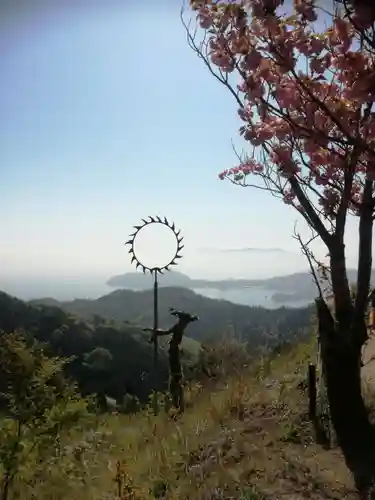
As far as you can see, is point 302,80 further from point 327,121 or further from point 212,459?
point 212,459

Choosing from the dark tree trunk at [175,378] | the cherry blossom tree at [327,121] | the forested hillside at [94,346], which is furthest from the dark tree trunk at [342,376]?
the forested hillside at [94,346]

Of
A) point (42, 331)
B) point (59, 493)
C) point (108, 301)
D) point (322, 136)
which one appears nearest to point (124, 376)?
point (42, 331)

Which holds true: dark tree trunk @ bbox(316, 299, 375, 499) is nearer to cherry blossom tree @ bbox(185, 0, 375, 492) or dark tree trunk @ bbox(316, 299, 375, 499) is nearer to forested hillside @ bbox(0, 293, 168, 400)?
cherry blossom tree @ bbox(185, 0, 375, 492)

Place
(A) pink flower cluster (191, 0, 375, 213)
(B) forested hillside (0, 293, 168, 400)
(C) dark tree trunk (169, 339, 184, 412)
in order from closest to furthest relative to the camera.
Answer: (A) pink flower cluster (191, 0, 375, 213)
(C) dark tree trunk (169, 339, 184, 412)
(B) forested hillside (0, 293, 168, 400)

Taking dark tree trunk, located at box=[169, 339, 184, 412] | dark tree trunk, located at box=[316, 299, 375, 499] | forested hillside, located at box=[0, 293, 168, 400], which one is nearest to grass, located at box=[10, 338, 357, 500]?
dark tree trunk, located at box=[316, 299, 375, 499]

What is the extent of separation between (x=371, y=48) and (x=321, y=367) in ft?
9.28

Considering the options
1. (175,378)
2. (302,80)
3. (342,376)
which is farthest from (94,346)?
(302,80)

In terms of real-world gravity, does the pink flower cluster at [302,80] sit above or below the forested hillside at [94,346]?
above

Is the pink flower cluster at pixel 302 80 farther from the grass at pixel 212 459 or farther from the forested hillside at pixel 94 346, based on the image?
the forested hillside at pixel 94 346

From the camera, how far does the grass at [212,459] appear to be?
11.5ft

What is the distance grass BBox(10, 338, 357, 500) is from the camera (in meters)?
3.51

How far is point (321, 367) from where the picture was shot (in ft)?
14.5

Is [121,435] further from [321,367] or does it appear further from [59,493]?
[321,367]

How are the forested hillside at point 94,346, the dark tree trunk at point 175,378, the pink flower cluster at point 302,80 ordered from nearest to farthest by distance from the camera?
the pink flower cluster at point 302,80 < the dark tree trunk at point 175,378 < the forested hillside at point 94,346
